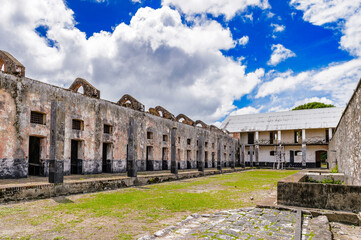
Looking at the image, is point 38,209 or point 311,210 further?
point 38,209

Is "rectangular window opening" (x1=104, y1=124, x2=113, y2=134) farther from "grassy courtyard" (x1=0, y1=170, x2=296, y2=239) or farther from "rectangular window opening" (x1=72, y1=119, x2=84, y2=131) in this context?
"grassy courtyard" (x1=0, y1=170, x2=296, y2=239)

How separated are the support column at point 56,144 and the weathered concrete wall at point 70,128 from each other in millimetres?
208

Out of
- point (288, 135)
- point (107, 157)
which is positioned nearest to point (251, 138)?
point (288, 135)

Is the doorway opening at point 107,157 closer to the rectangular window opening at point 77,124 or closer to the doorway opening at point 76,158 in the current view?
the doorway opening at point 76,158

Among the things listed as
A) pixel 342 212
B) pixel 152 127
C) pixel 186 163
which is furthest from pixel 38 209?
pixel 186 163

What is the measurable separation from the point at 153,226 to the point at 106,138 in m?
11.0

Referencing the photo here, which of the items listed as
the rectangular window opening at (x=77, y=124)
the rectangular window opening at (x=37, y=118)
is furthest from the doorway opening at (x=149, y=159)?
the rectangular window opening at (x=37, y=118)

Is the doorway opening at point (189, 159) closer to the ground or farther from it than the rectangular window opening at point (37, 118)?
closer to the ground

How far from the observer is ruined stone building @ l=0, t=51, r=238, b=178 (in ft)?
33.8

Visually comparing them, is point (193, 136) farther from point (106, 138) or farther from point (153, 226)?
point (153, 226)

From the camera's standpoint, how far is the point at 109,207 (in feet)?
20.4

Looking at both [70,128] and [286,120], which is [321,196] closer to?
[70,128]

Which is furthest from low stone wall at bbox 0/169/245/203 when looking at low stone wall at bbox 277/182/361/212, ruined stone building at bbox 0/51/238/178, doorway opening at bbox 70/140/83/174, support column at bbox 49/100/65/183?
low stone wall at bbox 277/182/361/212

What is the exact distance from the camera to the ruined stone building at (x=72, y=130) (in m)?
10.3
